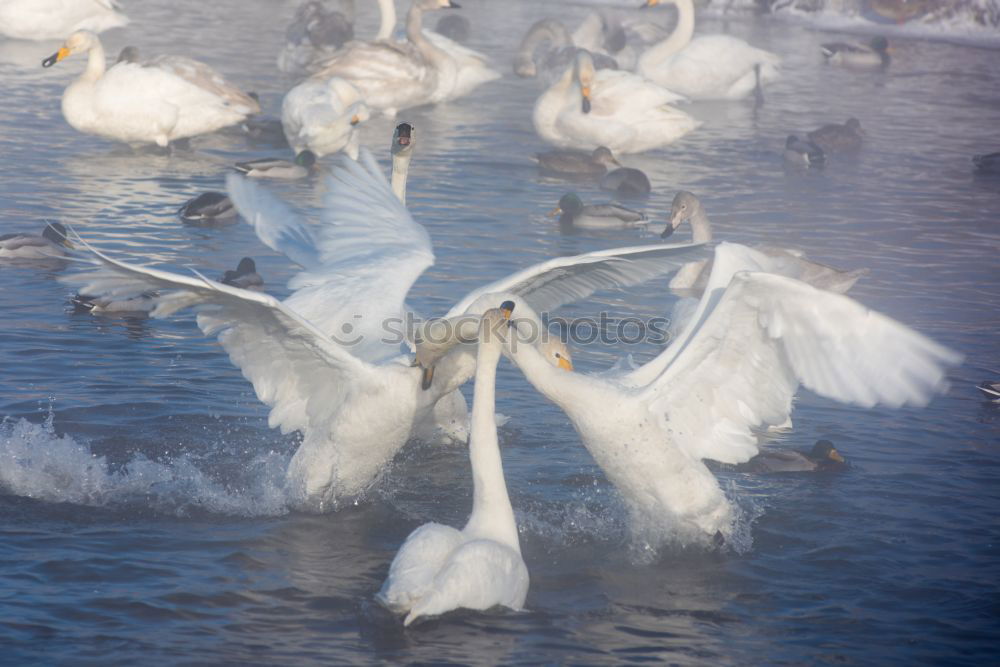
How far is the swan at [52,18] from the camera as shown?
69.6 feet

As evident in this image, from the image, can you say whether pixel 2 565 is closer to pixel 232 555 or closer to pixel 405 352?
pixel 232 555

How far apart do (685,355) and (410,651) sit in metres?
2.07

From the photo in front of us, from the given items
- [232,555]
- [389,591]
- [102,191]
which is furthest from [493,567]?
[102,191]

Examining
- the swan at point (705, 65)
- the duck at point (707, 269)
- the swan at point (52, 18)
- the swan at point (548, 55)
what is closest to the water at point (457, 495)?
the duck at point (707, 269)

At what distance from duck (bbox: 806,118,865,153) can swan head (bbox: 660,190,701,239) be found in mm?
4649

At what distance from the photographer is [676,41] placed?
19.0 metres

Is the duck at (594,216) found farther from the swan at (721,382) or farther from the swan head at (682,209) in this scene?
the swan at (721,382)

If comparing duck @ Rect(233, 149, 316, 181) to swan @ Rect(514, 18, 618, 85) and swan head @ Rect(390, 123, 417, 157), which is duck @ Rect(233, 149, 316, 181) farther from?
swan @ Rect(514, 18, 618, 85)

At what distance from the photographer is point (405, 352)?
7090 mm

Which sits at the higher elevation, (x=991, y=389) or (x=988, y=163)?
(x=988, y=163)

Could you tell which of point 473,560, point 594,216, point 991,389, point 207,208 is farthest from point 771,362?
point 207,208

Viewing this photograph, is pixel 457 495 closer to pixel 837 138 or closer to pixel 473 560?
pixel 473 560

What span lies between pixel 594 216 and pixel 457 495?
5.29m

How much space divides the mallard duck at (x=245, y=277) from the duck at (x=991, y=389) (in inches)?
206
